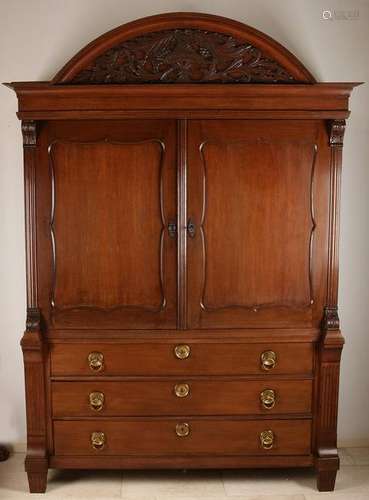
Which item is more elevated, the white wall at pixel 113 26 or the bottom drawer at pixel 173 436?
the white wall at pixel 113 26

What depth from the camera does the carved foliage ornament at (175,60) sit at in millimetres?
2580

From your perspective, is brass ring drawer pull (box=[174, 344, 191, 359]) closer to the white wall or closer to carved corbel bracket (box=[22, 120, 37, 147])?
the white wall

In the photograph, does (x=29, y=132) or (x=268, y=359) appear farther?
(x=268, y=359)

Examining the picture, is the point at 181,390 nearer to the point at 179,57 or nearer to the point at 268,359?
the point at 268,359

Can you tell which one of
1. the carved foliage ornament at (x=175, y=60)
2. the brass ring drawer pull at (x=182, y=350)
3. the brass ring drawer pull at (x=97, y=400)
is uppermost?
the carved foliage ornament at (x=175, y=60)

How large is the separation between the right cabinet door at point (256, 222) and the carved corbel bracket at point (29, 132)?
Answer: 64 centimetres

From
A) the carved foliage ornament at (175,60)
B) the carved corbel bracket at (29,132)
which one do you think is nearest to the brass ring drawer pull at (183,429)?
the carved corbel bracket at (29,132)

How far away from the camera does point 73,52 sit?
9.70ft

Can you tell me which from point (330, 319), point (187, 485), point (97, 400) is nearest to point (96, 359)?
point (97, 400)

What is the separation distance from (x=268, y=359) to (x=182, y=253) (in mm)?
599

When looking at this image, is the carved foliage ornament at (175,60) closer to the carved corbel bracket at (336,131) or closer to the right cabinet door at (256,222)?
the right cabinet door at (256,222)

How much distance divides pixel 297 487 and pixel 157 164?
158 cm

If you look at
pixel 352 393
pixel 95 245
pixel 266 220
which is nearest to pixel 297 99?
pixel 266 220

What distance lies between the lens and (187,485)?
2.81 m
